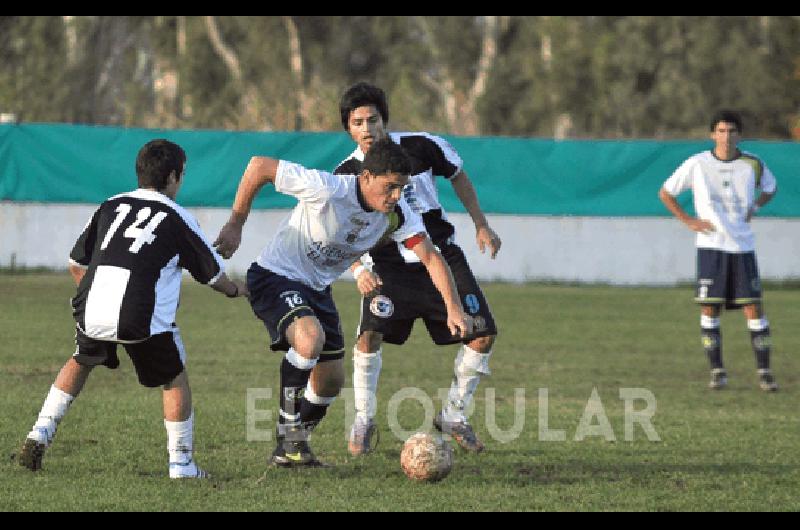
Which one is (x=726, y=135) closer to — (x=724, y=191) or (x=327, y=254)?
(x=724, y=191)

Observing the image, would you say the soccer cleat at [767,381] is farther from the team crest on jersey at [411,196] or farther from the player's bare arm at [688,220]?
the team crest on jersey at [411,196]

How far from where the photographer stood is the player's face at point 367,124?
7676mm

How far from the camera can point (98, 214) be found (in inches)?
271

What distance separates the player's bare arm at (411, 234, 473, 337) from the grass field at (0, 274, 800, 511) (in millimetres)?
762

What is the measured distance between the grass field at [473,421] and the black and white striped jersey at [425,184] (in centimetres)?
108

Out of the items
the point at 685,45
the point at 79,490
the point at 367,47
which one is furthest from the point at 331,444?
the point at 367,47

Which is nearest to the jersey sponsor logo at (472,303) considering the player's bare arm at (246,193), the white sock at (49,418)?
the player's bare arm at (246,193)

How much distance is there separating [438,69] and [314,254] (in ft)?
165

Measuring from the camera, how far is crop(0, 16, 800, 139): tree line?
46.9m

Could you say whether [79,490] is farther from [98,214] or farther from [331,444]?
[331,444]

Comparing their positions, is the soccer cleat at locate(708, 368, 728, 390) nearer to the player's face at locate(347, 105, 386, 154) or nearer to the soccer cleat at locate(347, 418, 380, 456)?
the soccer cleat at locate(347, 418, 380, 456)

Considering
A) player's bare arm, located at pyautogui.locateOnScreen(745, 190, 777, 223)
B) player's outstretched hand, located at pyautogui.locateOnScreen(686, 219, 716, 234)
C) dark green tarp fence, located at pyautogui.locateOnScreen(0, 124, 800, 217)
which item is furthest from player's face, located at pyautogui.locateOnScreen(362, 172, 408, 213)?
dark green tarp fence, located at pyautogui.locateOnScreen(0, 124, 800, 217)

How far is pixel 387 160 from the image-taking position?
685 centimetres

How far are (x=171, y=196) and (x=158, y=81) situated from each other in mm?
55306
